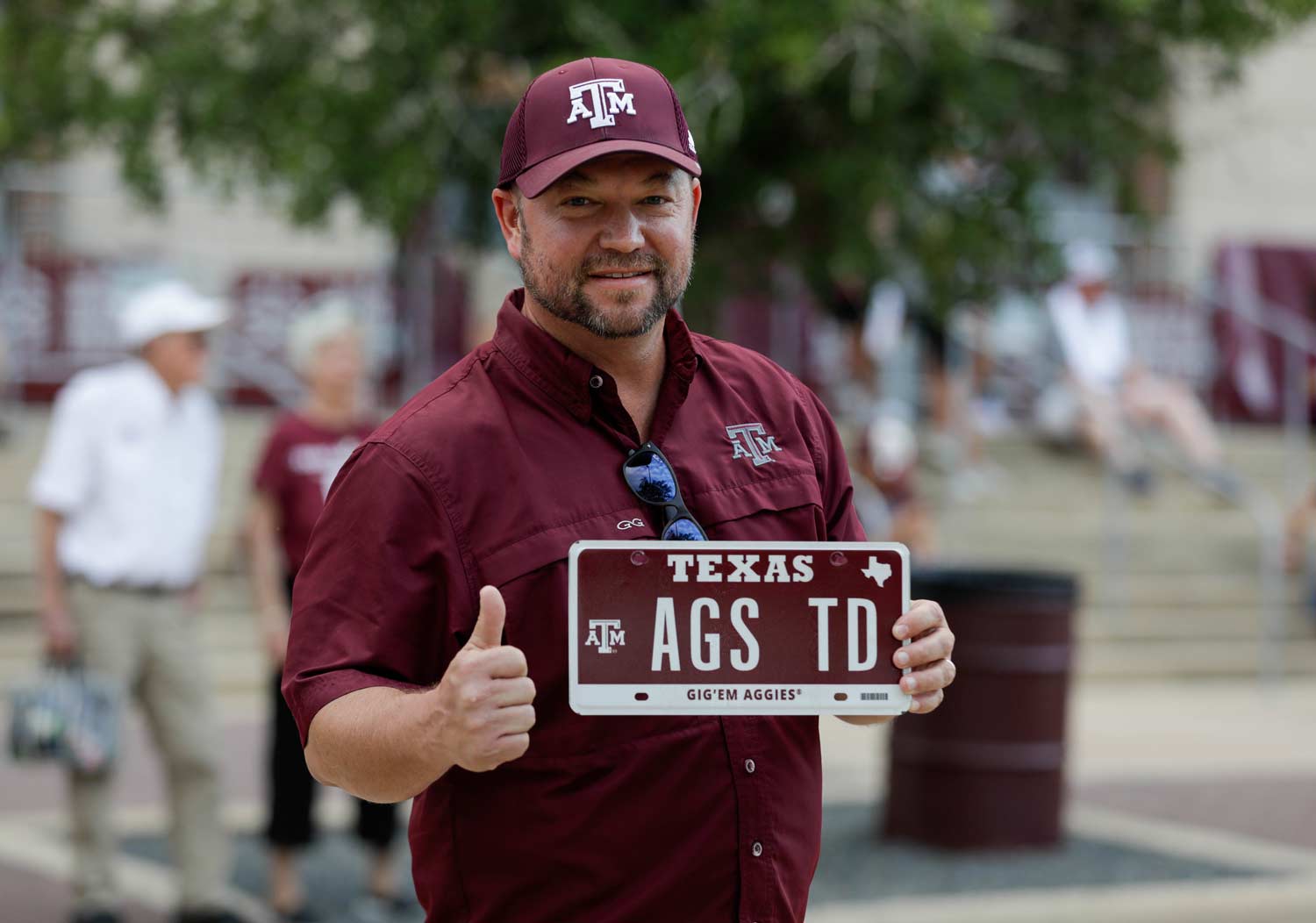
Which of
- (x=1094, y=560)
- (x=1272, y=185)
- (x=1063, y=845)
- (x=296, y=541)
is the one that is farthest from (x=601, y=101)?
(x=1272, y=185)

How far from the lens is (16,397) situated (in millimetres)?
15453

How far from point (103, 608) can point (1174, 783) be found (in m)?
5.55

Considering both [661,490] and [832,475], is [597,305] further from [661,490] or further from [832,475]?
[832,475]

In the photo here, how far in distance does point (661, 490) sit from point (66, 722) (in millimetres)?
4219

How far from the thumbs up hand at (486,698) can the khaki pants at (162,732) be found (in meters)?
4.45

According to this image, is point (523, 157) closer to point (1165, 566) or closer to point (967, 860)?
point (967, 860)

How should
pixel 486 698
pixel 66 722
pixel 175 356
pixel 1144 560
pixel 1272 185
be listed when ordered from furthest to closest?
pixel 1272 185 → pixel 1144 560 → pixel 175 356 → pixel 66 722 → pixel 486 698

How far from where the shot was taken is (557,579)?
2.38 meters

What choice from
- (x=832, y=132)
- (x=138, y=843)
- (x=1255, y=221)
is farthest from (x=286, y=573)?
(x=1255, y=221)

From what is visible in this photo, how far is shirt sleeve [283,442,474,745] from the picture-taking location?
235 cm

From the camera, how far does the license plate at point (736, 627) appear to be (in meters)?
2.31

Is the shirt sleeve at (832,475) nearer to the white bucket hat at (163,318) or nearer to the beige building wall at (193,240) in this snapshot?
the white bucket hat at (163,318)

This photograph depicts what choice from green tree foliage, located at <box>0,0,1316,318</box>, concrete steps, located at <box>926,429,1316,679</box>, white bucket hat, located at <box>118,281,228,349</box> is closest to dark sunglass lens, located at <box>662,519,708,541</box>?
green tree foliage, located at <box>0,0,1316,318</box>

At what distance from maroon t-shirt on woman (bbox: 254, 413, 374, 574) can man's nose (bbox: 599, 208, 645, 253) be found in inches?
161
